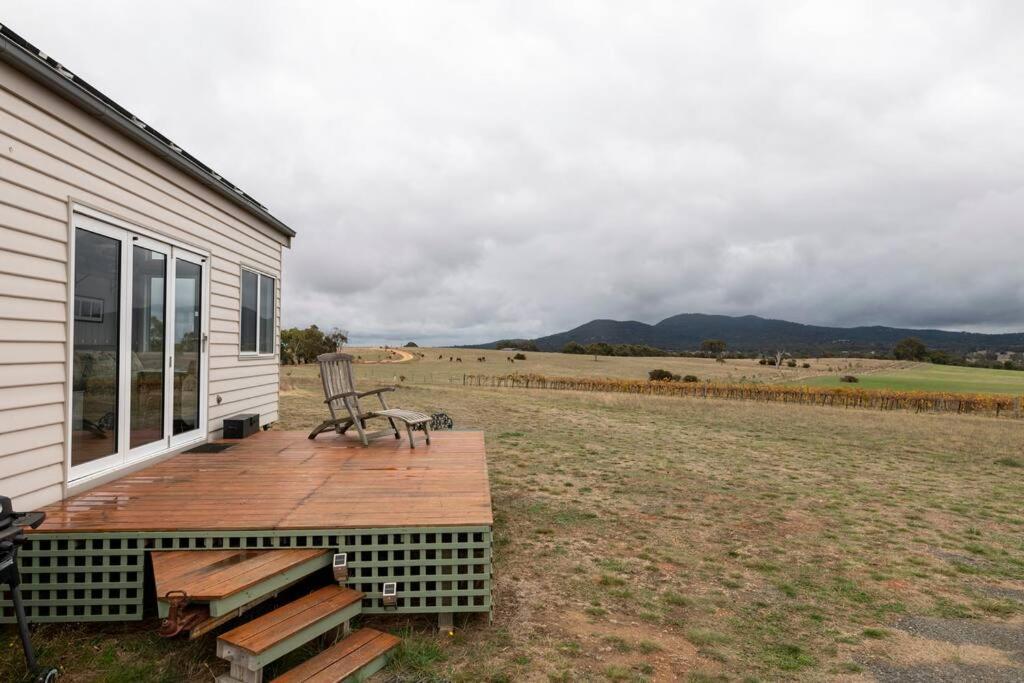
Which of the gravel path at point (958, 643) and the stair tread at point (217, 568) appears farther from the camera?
the gravel path at point (958, 643)

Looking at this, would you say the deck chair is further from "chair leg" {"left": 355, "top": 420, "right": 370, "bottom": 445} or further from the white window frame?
the white window frame

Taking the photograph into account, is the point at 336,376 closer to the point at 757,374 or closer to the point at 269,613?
the point at 269,613

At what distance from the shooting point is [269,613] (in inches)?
108

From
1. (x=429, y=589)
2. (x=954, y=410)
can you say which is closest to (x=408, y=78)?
(x=429, y=589)

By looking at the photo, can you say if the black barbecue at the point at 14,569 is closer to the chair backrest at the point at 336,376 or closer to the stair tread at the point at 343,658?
the stair tread at the point at 343,658

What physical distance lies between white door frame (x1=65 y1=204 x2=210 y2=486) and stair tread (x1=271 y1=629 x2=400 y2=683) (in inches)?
101

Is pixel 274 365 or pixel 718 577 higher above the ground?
pixel 274 365

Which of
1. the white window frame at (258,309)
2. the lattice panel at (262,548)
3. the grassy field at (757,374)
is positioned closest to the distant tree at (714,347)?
the grassy field at (757,374)

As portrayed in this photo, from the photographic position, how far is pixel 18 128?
327 centimetres

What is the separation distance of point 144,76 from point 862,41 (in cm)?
1801

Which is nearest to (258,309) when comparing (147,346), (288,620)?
(147,346)

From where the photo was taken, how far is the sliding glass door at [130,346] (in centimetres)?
388

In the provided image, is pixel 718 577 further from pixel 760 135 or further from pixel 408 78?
pixel 760 135

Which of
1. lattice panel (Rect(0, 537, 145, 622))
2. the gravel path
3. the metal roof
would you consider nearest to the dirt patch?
the gravel path
